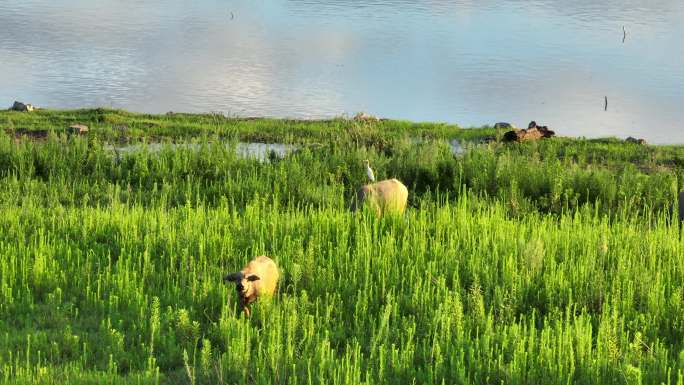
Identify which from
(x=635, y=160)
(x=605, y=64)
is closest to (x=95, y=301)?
(x=635, y=160)

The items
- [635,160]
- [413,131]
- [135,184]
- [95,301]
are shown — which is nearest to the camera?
[95,301]

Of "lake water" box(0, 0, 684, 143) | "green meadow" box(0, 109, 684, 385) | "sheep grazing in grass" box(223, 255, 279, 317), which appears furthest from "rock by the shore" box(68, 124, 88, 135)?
"sheep grazing in grass" box(223, 255, 279, 317)

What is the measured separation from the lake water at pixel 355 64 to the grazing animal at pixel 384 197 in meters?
17.4

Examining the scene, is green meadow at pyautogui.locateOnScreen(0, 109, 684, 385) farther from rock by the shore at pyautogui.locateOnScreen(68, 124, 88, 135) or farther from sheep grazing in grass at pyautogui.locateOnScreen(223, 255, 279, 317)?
rock by the shore at pyautogui.locateOnScreen(68, 124, 88, 135)

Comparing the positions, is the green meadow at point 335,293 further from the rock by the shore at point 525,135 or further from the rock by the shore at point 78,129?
the rock by the shore at point 78,129

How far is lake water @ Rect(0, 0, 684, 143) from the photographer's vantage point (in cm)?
3038

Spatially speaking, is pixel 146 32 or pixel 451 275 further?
pixel 146 32

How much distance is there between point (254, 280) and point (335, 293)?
0.66 m

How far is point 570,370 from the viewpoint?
5.67 meters

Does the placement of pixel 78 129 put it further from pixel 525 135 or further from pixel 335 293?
pixel 335 293

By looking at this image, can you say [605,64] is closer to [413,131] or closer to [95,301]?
[413,131]

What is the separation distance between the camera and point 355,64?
41.4 meters

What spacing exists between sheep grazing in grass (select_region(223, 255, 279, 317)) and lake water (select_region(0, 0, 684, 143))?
2075 cm

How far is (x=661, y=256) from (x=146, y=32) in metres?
46.0
